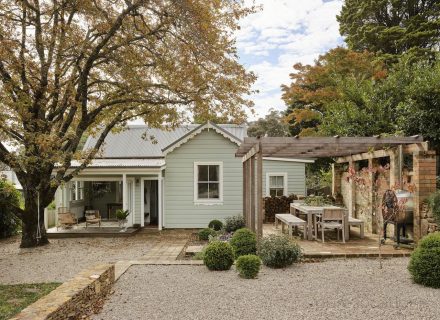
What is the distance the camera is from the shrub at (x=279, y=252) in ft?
26.5

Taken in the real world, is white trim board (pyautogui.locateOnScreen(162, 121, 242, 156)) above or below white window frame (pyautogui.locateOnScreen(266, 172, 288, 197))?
above

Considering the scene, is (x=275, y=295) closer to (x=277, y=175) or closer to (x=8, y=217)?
(x=277, y=175)

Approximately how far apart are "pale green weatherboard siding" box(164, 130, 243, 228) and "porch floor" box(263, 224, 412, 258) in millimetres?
5458

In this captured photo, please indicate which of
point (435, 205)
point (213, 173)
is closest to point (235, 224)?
point (213, 173)

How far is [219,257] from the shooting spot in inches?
309

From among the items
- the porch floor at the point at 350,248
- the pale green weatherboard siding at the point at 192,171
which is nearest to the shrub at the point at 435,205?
the porch floor at the point at 350,248

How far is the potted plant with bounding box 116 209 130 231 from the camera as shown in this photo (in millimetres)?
15836

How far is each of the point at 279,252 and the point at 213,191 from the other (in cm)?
921

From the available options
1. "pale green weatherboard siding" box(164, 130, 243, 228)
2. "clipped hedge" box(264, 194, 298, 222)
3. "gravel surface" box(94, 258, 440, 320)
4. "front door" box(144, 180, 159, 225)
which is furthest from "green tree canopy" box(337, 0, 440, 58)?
"gravel surface" box(94, 258, 440, 320)

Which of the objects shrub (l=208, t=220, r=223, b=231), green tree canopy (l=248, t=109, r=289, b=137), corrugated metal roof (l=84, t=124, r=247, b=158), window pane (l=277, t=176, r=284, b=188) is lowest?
shrub (l=208, t=220, r=223, b=231)

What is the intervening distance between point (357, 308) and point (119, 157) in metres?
15.2

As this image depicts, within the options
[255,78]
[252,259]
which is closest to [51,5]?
[255,78]

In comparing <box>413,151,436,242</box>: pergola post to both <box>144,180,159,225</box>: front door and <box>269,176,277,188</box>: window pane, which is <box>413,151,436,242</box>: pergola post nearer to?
<box>269,176,277,188</box>: window pane

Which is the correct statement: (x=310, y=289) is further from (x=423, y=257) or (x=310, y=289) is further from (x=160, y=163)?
(x=160, y=163)
